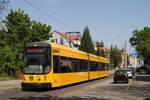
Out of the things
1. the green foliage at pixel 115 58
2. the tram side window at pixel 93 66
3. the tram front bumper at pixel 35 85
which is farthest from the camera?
the green foliage at pixel 115 58

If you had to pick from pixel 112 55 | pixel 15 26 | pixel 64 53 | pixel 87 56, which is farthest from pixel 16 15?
pixel 112 55

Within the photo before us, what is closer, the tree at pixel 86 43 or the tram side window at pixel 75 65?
the tram side window at pixel 75 65

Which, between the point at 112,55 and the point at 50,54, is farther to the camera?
the point at 112,55

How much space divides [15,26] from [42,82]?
33.0 meters

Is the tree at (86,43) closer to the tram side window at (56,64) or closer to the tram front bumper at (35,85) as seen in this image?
the tram side window at (56,64)

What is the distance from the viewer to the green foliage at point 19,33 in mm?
57438

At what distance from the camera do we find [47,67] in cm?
2911

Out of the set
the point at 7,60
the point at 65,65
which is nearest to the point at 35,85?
the point at 65,65

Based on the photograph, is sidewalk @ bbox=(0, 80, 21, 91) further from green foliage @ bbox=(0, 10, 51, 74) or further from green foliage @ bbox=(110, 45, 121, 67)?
green foliage @ bbox=(110, 45, 121, 67)

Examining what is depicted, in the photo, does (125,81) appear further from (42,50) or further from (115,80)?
(42,50)

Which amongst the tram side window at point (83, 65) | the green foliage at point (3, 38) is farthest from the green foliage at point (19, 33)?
the tram side window at point (83, 65)

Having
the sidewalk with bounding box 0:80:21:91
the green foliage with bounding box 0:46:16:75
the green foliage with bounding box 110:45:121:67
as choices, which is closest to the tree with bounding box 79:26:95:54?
the green foliage with bounding box 110:45:121:67

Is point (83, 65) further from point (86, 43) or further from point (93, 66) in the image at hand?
point (86, 43)

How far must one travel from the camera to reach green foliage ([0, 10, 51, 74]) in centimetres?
5744
